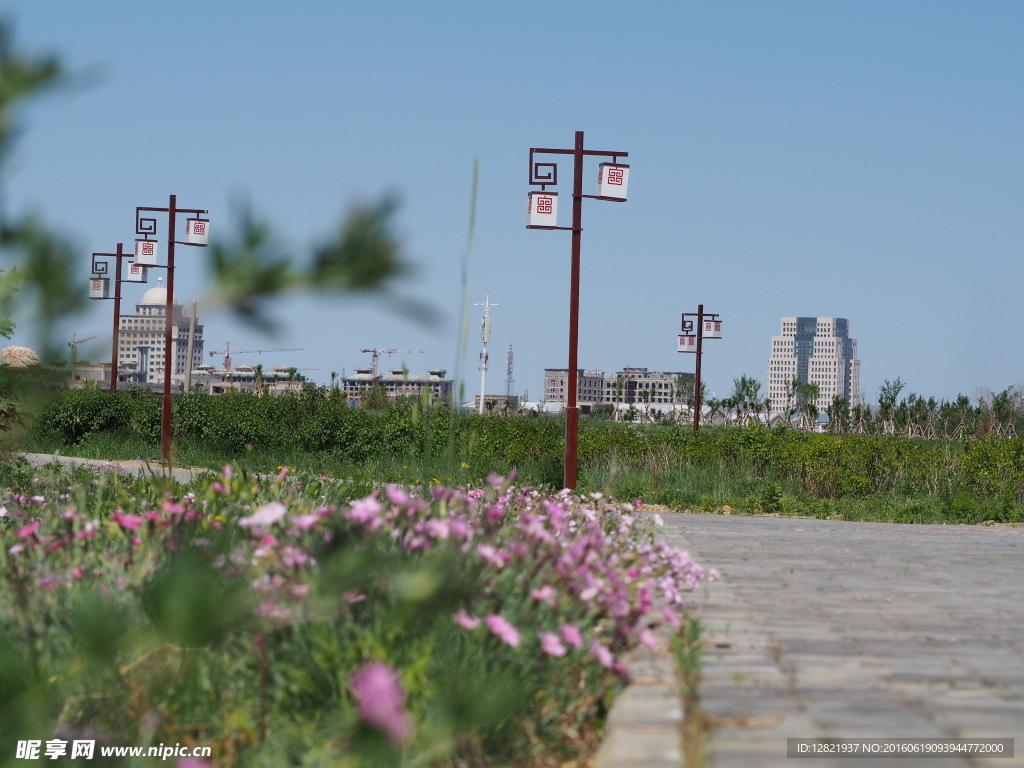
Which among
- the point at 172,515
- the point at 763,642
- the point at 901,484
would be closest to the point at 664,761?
the point at 763,642

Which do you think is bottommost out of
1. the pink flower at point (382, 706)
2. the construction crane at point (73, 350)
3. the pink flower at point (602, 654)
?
the pink flower at point (602, 654)

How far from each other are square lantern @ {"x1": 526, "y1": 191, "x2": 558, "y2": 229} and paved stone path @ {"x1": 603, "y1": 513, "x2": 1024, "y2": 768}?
5546mm

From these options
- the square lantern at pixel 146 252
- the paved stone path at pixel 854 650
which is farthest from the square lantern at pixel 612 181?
the square lantern at pixel 146 252

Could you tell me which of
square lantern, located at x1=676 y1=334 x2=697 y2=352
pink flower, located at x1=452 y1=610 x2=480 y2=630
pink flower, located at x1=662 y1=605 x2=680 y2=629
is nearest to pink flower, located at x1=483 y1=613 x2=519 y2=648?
pink flower, located at x1=452 y1=610 x2=480 y2=630

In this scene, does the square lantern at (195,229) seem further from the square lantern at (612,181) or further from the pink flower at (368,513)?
the pink flower at (368,513)

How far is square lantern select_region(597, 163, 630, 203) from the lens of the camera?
13.1 m

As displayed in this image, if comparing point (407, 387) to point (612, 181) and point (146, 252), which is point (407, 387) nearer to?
point (146, 252)

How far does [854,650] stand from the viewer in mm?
4641

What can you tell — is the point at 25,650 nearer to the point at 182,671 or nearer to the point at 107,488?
the point at 182,671

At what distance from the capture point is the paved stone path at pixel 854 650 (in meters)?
3.47

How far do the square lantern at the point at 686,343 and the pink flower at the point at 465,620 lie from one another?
24457 millimetres

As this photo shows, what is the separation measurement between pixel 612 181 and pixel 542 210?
3.07 feet

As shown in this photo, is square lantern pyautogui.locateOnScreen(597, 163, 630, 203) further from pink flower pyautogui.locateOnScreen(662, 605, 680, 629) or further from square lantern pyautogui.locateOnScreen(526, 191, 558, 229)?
pink flower pyautogui.locateOnScreen(662, 605, 680, 629)

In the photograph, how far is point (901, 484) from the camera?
51.4 feet
